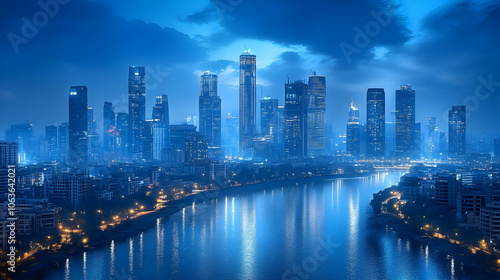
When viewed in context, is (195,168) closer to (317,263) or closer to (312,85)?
(317,263)

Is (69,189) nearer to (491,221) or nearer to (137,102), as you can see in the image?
(491,221)

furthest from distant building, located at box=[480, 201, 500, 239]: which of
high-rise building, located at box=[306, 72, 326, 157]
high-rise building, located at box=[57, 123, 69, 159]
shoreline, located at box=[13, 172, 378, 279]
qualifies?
high-rise building, located at box=[306, 72, 326, 157]

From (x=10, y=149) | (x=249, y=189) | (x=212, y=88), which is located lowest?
(x=249, y=189)

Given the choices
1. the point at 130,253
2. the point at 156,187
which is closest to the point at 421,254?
the point at 130,253

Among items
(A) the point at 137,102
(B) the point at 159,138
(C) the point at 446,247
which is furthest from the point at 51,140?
(C) the point at 446,247

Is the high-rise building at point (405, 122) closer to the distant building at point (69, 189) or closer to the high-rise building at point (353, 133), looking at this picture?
the high-rise building at point (353, 133)

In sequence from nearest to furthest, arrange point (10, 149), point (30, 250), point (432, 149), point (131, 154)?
point (30, 250), point (10, 149), point (131, 154), point (432, 149)
